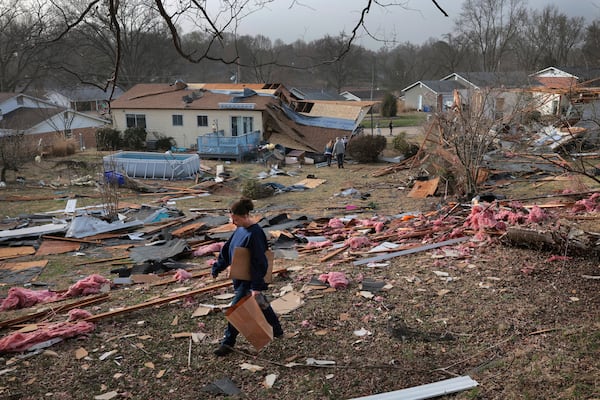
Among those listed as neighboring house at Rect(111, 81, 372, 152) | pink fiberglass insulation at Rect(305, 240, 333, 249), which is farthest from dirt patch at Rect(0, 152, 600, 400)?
neighboring house at Rect(111, 81, 372, 152)

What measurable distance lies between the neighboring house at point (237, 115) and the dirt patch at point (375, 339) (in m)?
22.3

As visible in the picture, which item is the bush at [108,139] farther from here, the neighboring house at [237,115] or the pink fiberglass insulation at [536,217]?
the pink fiberglass insulation at [536,217]

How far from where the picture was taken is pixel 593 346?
189 inches

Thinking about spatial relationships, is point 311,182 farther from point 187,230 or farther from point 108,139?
point 108,139

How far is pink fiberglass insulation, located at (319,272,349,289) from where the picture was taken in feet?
22.5

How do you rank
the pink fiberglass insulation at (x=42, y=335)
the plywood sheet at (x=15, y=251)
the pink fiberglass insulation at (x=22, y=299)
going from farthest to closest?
1. the plywood sheet at (x=15, y=251)
2. the pink fiberglass insulation at (x=22, y=299)
3. the pink fiberglass insulation at (x=42, y=335)

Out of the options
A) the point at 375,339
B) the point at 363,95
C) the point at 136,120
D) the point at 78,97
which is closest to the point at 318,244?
the point at 375,339

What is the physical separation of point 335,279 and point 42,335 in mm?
3553

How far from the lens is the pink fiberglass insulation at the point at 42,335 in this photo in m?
5.29

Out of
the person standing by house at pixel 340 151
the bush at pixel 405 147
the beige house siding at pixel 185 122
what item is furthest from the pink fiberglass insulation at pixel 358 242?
the beige house siding at pixel 185 122

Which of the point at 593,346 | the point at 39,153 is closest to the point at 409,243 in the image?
the point at 593,346

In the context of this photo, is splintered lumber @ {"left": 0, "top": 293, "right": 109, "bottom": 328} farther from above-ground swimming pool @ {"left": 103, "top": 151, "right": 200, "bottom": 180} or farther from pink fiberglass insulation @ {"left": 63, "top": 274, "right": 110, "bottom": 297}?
above-ground swimming pool @ {"left": 103, "top": 151, "right": 200, "bottom": 180}

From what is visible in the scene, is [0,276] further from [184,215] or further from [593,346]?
[593,346]

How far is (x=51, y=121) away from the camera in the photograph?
35.7 meters
